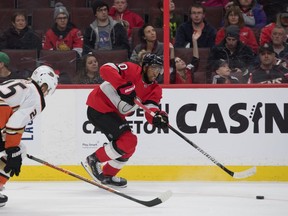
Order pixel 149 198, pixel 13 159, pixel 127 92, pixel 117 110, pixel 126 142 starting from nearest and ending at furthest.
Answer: pixel 13 159 → pixel 149 198 → pixel 127 92 → pixel 126 142 → pixel 117 110

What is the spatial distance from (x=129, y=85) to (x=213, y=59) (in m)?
1.07

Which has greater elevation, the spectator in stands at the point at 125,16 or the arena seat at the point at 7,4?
the arena seat at the point at 7,4

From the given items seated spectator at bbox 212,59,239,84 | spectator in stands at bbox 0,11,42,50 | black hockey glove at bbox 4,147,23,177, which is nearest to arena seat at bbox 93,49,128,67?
spectator in stands at bbox 0,11,42,50

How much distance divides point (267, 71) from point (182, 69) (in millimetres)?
675

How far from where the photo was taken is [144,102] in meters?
6.55

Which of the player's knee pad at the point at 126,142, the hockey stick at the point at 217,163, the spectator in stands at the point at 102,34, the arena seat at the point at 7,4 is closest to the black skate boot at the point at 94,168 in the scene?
the player's knee pad at the point at 126,142

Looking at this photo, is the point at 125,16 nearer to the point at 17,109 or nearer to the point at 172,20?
the point at 172,20

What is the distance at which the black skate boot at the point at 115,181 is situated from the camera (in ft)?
21.7

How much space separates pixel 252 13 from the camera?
728 centimetres

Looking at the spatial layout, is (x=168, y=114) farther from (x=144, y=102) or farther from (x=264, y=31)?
(x=264, y=31)

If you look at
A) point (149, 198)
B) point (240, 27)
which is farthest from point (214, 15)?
point (149, 198)

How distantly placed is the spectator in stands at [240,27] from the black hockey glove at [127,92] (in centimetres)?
118

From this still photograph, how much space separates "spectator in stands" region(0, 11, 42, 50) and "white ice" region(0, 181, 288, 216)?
1.13 meters

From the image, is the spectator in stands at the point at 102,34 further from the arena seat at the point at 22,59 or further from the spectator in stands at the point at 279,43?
the spectator in stands at the point at 279,43
